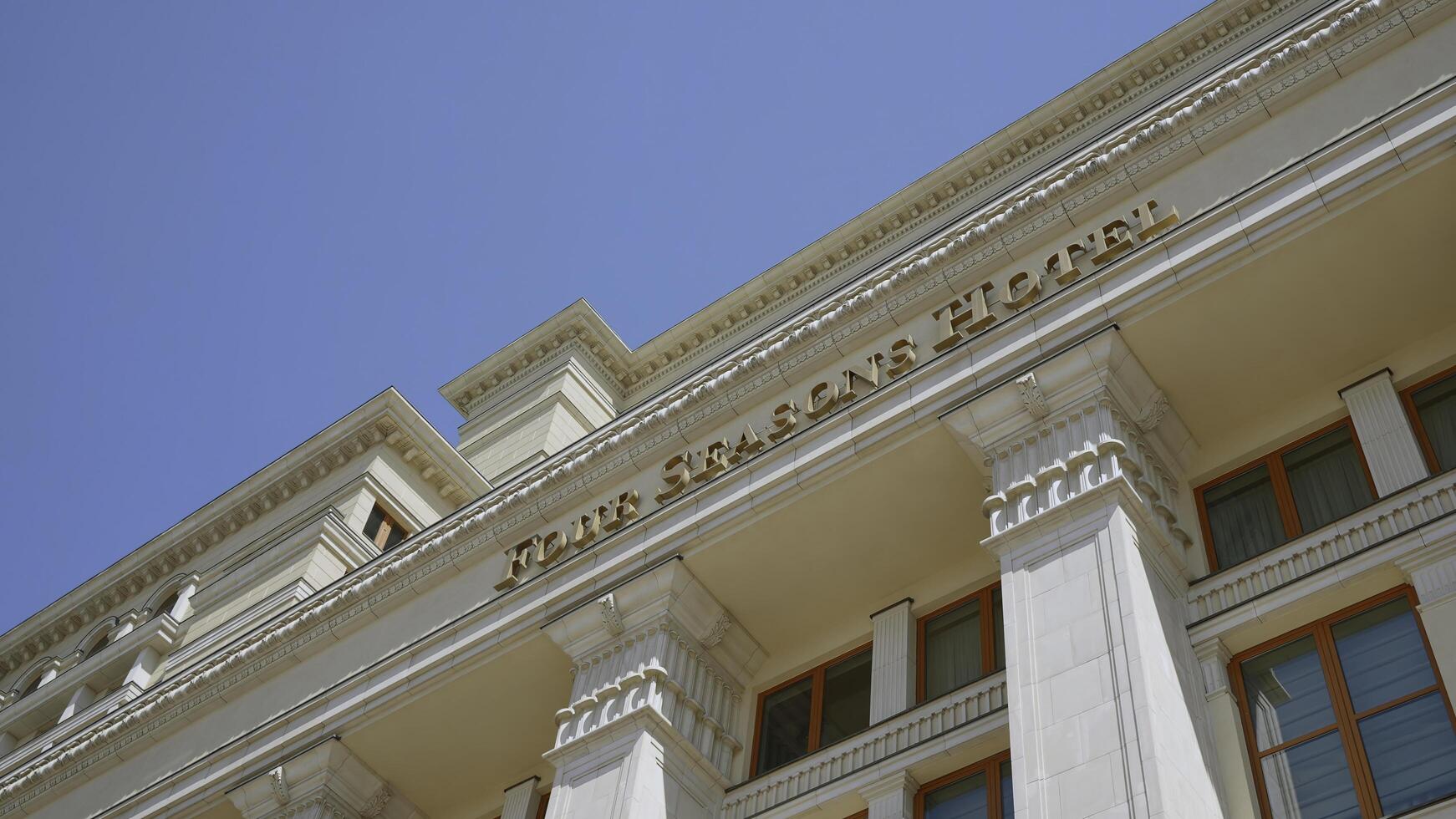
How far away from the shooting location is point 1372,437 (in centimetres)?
1881

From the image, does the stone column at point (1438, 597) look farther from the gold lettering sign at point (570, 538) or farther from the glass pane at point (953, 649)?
the gold lettering sign at point (570, 538)

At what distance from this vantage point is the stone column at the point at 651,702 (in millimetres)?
20875

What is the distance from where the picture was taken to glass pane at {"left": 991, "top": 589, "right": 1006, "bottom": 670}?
20.3 m

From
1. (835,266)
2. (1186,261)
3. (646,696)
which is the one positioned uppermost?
(835,266)

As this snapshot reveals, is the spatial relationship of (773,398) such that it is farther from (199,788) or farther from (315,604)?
(199,788)

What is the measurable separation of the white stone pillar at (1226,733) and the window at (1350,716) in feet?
0.39

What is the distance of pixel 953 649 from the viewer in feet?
70.1

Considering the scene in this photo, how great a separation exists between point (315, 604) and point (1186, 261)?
57.5 feet

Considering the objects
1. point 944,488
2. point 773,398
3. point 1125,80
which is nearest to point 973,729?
point 944,488

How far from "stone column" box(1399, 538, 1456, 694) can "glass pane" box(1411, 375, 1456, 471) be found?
1.70 m

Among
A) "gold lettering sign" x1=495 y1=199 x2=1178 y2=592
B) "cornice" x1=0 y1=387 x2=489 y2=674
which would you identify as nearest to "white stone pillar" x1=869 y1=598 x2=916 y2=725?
"gold lettering sign" x1=495 y1=199 x2=1178 y2=592

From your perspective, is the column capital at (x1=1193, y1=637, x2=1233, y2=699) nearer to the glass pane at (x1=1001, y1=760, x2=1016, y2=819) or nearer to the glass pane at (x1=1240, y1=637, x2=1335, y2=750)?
the glass pane at (x1=1240, y1=637, x2=1335, y2=750)

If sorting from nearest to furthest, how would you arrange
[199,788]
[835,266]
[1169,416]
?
[1169,416]
[199,788]
[835,266]

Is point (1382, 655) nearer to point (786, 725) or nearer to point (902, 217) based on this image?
point (786, 725)
